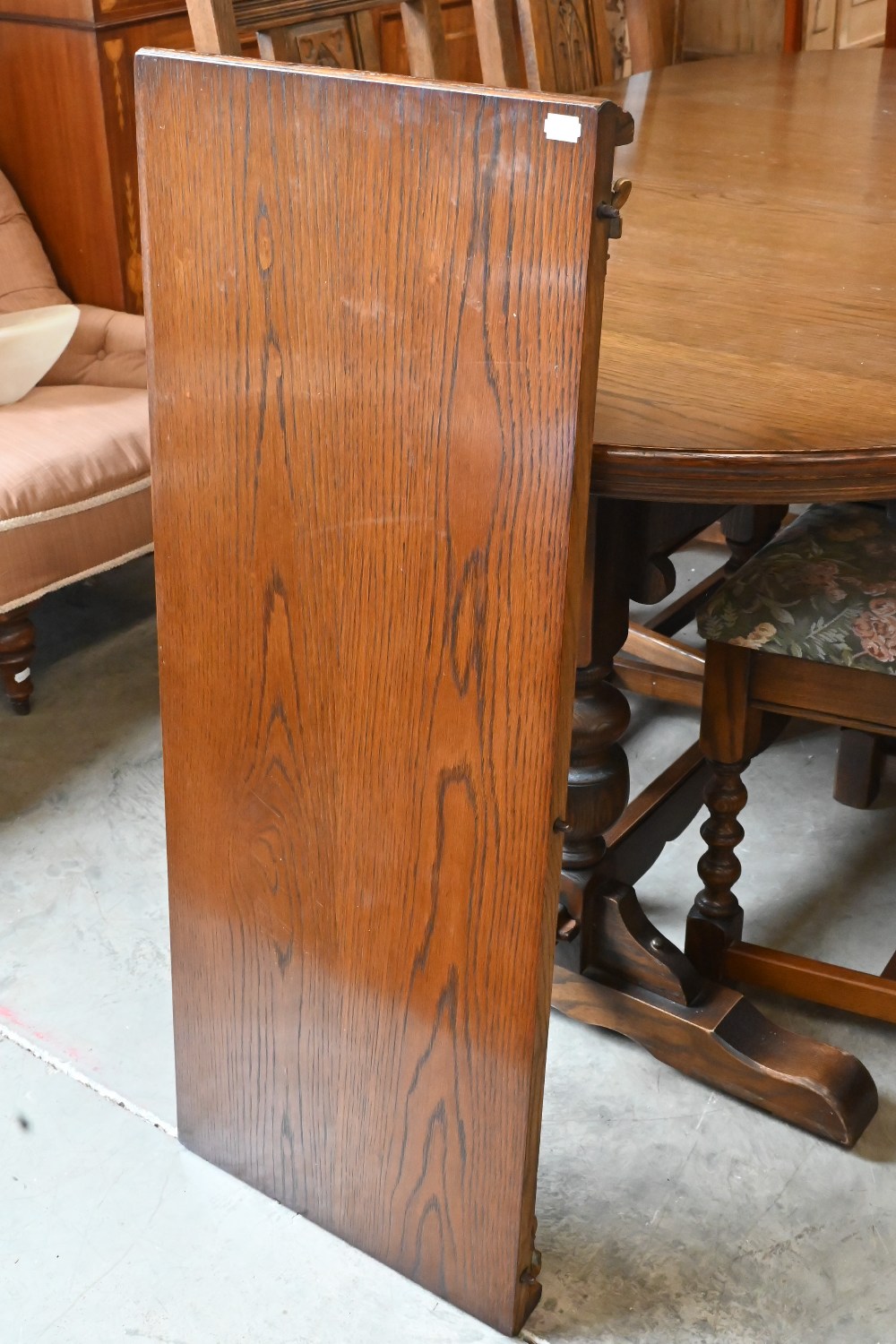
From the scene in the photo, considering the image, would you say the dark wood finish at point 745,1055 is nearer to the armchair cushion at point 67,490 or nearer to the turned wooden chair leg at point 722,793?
the turned wooden chair leg at point 722,793

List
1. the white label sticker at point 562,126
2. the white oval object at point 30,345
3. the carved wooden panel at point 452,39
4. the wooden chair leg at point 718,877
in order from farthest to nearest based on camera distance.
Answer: the carved wooden panel at point 452,39 < the white oval object at point 30,345 < the wooden chair leg at point 718,877 < the white label sticker at point 562,126

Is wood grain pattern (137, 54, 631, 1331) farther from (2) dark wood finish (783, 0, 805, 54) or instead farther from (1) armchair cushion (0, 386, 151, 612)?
(2) dark wood finish (783, 0, 805, 54)

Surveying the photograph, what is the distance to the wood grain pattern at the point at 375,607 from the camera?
929mm

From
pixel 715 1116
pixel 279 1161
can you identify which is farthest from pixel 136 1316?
pixel 715 1116

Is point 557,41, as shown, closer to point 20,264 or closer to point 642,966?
point 20,264

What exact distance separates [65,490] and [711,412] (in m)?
1.30

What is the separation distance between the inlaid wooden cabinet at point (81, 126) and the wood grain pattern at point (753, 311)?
88cm

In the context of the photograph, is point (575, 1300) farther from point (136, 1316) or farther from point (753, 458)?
point (753, 458)

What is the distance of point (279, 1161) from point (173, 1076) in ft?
0.74

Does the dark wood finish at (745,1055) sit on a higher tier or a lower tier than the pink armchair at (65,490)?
lower

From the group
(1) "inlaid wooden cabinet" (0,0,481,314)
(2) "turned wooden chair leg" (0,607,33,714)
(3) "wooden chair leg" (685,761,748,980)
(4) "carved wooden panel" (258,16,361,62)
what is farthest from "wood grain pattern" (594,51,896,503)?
(2) "turned wooden chair leg" (0,607,33,714)

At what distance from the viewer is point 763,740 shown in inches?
59.4

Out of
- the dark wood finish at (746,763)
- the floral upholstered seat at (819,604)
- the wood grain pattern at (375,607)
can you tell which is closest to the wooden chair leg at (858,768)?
the dark wood finish at (746,763)

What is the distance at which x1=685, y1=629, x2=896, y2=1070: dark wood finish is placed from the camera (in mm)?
1392
